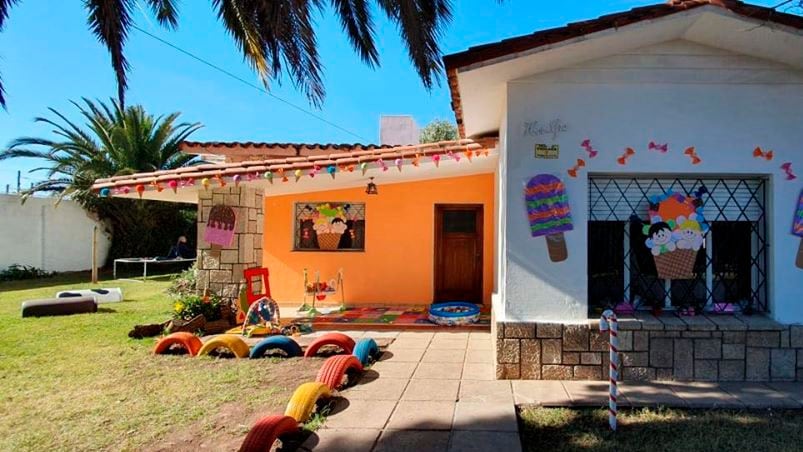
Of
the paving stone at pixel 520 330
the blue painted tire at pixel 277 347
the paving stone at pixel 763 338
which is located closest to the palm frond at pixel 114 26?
the blue painted tire at pixel 277 347

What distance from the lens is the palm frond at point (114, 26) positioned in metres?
4.23

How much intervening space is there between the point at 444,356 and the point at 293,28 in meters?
4.83

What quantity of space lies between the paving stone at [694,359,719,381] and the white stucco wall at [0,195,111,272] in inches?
879

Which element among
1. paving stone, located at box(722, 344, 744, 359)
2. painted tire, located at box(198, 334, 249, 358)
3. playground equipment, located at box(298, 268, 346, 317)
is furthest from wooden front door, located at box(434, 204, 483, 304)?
paving stone, located at box(722, 344, 744, 359)

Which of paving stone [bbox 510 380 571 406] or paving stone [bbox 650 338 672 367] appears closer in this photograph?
paving stone [bbox 510 380 571 406]

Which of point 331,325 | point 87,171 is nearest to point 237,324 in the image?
point 331,325

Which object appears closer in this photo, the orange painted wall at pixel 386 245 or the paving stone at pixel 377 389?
the paving stone at pixel 377 389

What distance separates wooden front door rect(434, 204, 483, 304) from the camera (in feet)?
36.5

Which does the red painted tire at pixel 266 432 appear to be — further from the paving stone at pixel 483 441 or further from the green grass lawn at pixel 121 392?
the paving stone at pixel 483 441

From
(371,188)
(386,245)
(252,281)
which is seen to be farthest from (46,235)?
(371,188)

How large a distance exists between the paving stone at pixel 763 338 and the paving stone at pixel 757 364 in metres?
0.07

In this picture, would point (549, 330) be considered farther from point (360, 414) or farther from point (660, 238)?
point (360, 414)

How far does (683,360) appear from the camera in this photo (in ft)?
18.0

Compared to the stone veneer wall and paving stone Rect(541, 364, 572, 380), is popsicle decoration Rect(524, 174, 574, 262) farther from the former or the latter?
paving stone Rect(541, 364, 572, 380)
